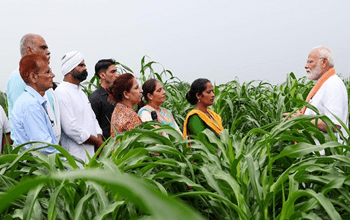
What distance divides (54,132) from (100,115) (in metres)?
1.21

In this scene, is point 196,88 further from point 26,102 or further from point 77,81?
point 26,102

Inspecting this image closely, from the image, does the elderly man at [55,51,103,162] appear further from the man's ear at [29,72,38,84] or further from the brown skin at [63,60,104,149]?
the man's ear at [29,72,38,84]

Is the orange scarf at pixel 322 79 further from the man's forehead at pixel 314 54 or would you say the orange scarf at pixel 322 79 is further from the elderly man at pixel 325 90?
the man's forehead at pixel 314 54

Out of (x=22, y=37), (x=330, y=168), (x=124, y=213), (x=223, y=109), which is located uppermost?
(x=22, y=37)

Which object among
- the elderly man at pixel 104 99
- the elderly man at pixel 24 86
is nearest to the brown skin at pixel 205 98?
the elderly man at pixel 104 99

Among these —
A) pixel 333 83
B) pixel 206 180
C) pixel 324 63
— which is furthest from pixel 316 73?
pixel 206 180

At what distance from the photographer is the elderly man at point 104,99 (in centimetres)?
501

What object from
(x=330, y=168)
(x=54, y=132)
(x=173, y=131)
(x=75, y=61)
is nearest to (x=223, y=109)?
(x=75, y=61)

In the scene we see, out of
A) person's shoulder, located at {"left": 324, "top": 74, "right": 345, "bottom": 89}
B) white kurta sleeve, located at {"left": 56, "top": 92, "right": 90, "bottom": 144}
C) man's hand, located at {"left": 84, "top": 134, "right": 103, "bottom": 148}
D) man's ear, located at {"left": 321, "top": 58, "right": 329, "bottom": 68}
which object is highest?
man's ear, located at {"left": 321, "top": 58, "right": 329, "bottom": 68}

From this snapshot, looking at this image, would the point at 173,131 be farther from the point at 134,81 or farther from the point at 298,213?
the point at 134,81

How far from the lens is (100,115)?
5.04 meters

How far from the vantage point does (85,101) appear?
451 cm

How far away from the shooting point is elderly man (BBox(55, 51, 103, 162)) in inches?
166

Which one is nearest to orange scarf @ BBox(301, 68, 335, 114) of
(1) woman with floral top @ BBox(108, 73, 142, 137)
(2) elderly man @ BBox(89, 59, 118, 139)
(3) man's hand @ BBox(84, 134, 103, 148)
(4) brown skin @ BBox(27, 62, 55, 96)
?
(1) woman with floral top @ BBox(108, 73, 142, 137)
